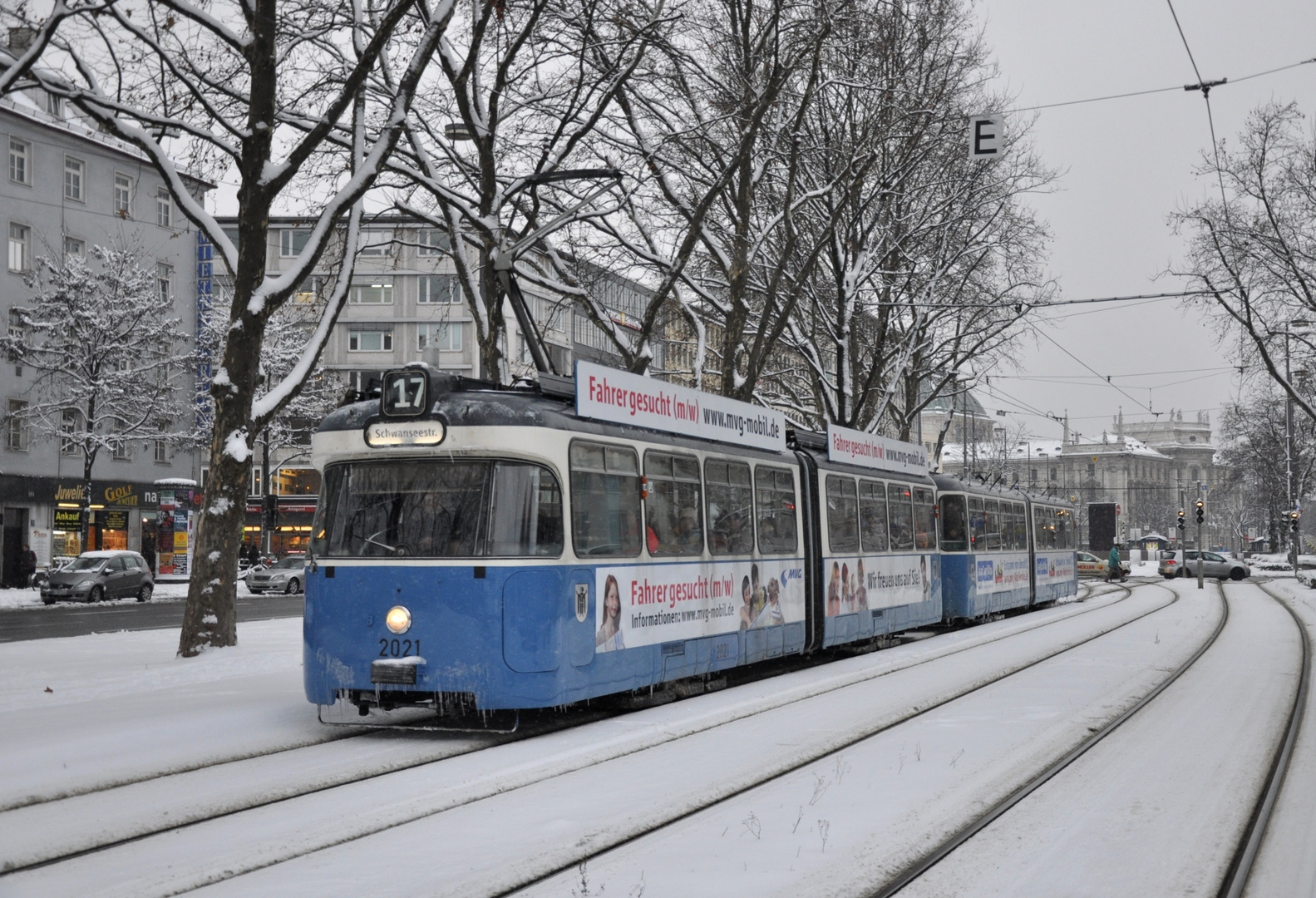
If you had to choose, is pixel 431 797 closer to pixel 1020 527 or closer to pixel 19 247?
pixel 1020 527

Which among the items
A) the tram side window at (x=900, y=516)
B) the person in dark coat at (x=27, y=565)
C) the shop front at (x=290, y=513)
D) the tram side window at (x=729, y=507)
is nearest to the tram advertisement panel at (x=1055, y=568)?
the tram side window at (x=900, y=516)

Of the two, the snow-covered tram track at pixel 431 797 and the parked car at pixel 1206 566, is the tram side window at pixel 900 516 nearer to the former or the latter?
the snow-covered tram track at pixel 431 797

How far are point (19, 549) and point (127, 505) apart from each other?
5.90m

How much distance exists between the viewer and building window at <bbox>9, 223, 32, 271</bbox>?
1850 inches

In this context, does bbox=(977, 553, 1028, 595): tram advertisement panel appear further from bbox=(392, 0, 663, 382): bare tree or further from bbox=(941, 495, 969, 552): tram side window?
bbox=(392, 0, 663, 382): bare tree

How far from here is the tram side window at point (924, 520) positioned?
2295cm

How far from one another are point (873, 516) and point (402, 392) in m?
10.6

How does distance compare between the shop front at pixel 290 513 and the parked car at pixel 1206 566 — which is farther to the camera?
the shop front at pixel 290 513

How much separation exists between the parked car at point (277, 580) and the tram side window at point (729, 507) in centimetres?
3443

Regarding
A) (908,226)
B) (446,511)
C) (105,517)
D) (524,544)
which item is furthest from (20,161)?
(524,544)

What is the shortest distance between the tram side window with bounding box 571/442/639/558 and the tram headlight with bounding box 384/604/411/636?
146cm

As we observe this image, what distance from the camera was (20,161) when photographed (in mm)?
A: 47312

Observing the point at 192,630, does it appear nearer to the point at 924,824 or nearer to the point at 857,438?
the point at 857,438

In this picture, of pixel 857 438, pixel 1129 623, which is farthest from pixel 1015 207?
pixel 857 438
